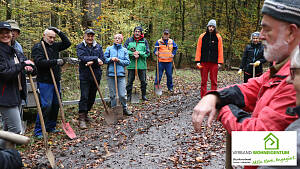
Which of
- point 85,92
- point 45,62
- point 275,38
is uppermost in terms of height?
point 275,38

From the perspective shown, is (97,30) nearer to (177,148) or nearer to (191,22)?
(177,148)

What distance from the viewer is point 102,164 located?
4.14 m

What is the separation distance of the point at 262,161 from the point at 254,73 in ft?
21.2

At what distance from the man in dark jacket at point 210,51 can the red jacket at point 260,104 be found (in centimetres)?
571

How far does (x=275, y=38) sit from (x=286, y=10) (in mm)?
155

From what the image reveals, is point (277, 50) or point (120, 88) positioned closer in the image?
point (277, 50)

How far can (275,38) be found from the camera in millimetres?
1286

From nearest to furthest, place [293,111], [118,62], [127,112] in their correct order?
1. [293,111]
2. [118,62]
3. [127,112]

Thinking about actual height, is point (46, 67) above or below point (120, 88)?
above

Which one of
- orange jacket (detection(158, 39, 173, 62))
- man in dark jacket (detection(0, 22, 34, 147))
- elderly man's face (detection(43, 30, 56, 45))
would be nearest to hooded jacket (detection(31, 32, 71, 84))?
elderly man's face (detection(43, 30, 56, 45))

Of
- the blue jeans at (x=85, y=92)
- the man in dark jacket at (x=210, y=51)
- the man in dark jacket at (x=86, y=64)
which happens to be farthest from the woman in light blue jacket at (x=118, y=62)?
the man in dark jacket at (x=210, y=51)

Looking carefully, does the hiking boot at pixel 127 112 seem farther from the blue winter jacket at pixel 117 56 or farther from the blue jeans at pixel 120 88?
the blue winter jacket at pixel 117 56

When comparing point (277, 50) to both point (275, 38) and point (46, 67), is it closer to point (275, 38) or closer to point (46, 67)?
point (275, 38)

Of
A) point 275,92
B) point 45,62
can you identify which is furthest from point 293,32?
point 45,62
